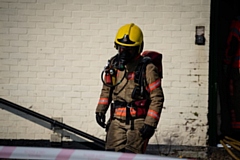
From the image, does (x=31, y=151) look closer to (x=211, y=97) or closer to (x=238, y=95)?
(x=211, y=97)

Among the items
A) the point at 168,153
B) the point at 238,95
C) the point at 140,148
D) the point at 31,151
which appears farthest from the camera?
the point at 238,95

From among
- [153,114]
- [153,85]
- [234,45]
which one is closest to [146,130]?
[153,114]

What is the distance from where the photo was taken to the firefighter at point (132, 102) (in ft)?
19.3

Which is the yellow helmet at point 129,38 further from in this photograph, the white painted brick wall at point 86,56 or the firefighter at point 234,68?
the firefighter at point 234,68

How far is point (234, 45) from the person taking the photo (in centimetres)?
898

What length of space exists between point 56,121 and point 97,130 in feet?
2.24

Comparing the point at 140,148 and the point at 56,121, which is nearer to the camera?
the point at 140,148

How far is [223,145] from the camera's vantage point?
849 cm

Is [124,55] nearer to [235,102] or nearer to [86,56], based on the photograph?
[86,56]

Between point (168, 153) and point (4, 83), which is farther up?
point (4, 83)

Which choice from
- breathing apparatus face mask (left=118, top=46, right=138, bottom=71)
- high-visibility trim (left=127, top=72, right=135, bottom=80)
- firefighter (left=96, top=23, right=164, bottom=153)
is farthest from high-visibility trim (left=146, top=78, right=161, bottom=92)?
breathing apparatus face mask (left=118, top=46, right=138, bottom=71)

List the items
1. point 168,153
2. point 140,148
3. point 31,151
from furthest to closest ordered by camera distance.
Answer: point 168,153
point 140,148
point 31,151

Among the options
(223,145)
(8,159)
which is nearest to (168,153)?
(223,145)

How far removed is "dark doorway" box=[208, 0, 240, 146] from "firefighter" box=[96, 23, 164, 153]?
2.79 metres
